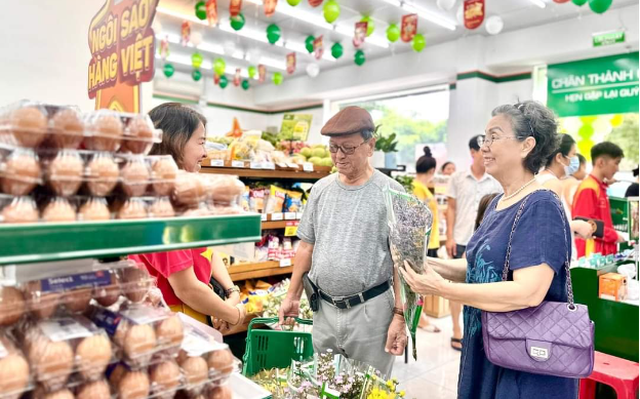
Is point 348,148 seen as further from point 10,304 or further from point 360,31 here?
point 360,31

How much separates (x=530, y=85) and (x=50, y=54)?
8929 millimetres

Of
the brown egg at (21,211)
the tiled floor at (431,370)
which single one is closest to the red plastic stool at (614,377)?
the tiled floor at (431,370)

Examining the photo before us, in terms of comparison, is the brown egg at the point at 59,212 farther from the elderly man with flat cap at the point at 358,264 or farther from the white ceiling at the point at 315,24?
the white ceiling at the point at 315,24

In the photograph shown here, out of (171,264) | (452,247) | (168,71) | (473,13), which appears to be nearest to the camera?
(171,264)

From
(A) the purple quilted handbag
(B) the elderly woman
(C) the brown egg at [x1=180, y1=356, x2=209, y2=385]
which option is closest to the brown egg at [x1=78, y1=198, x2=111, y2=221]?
(C) the brown egg at [x1=180, y1=356, x2=209, y2=385]

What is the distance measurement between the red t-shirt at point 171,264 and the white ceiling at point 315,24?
717 cm

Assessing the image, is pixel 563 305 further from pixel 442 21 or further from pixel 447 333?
pixel 442 21

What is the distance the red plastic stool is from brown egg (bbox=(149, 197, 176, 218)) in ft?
9.82

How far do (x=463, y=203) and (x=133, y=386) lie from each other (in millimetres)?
4400

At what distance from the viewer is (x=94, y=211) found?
780mm

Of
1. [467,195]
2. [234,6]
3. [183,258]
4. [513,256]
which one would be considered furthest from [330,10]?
[183,258]

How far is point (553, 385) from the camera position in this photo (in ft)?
5.46

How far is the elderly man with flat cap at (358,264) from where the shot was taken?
6.97 ft

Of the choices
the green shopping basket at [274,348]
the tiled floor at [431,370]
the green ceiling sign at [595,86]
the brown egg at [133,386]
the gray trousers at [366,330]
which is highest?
the green ceiling sign at [595,86]
